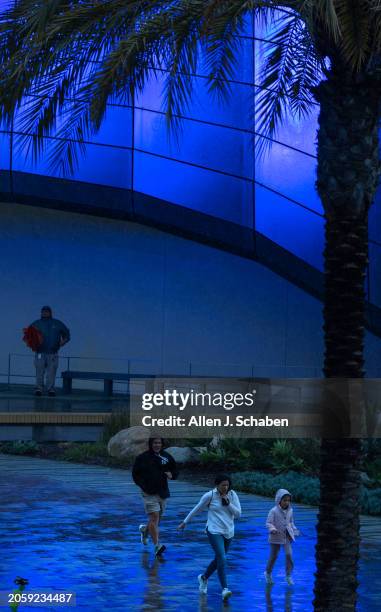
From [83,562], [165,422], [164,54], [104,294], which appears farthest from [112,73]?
[104,294]

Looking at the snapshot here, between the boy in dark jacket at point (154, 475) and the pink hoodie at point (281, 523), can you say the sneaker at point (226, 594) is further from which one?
the boy in dark jacket at point (154, 475)

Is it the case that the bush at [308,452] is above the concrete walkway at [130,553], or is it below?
above

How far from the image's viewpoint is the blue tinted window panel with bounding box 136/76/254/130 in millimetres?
32500

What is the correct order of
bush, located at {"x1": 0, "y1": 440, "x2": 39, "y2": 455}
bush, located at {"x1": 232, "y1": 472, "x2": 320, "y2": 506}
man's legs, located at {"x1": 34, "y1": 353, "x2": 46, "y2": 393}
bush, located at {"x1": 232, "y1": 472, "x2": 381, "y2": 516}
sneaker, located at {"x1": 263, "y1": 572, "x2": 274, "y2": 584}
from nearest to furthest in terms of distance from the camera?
sneaker, located at {"x1": 263, "y1": 572, "x2": 274, "y2": 584}, bush, located at {"x1": 232, "y1": 472, "x2": 381, "y2": 516}, bush, located at {"x1": 232, "y1": 472, "x2": 320, "y2": 506}, bush, located at {"x1": 0, "y1": 440, "x2": 39, "y2": 455}, man's legs, located at {"x1": 34, "y1": 353, "x2": 46, "y2": 393}

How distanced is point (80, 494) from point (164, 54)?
31.9 ft

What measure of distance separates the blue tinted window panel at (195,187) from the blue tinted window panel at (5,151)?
136 inches

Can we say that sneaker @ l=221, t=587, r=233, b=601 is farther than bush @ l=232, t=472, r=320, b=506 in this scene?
No

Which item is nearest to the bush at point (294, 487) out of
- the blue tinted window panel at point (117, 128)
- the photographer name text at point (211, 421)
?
the photographer name text at point (211, 421)

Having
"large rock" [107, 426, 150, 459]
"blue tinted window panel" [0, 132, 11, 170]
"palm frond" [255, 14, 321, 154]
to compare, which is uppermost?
"blue tinted window panel" [0, 132, 11, 170]

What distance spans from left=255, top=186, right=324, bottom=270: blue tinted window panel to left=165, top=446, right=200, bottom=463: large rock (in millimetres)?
9614

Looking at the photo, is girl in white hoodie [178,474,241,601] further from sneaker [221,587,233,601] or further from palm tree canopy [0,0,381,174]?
palm tree canopy [0,0,381,174]

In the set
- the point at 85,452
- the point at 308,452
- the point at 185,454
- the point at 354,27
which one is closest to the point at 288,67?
the point at 354,27

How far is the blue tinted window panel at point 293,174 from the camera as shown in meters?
31.6

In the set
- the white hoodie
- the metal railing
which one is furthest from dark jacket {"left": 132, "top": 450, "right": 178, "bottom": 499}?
the metal railing
